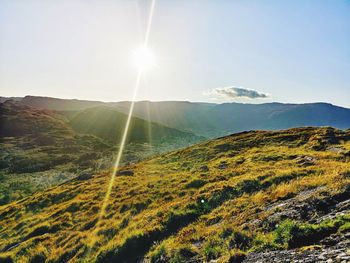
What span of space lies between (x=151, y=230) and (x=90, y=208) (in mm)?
12281

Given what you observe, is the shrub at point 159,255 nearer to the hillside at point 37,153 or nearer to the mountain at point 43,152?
the mountain at point 43,152

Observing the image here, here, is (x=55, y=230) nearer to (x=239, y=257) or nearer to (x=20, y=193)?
(x=239, y=257)

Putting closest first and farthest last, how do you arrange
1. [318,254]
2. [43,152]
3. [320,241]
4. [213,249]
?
1. [318,254]
2. [320,241]
3. [213,249]
4. [43,152]

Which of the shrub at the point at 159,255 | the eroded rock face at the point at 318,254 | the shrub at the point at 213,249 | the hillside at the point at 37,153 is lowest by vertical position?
the hillside at the point at 37,153

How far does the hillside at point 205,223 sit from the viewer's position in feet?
32.4

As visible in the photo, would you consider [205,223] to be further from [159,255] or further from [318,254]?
[318,254]

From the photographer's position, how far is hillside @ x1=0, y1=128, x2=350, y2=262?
9.89m

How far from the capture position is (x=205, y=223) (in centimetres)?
1513

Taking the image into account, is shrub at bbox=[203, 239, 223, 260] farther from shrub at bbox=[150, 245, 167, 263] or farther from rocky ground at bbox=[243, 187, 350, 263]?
shrub at bbox=[150, 245, 167, 263]

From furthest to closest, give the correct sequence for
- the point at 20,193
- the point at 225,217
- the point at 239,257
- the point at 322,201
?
the point at 20,193 → the point at 225,217 → the point at 322,201 → the point at 239,257

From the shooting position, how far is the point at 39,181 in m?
74.3

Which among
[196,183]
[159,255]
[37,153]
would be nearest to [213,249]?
[159,255]

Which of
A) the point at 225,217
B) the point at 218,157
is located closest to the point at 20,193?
the point at 218,157

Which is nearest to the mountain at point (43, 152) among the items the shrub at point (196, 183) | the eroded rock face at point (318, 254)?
the shrub at point (196, 183)
